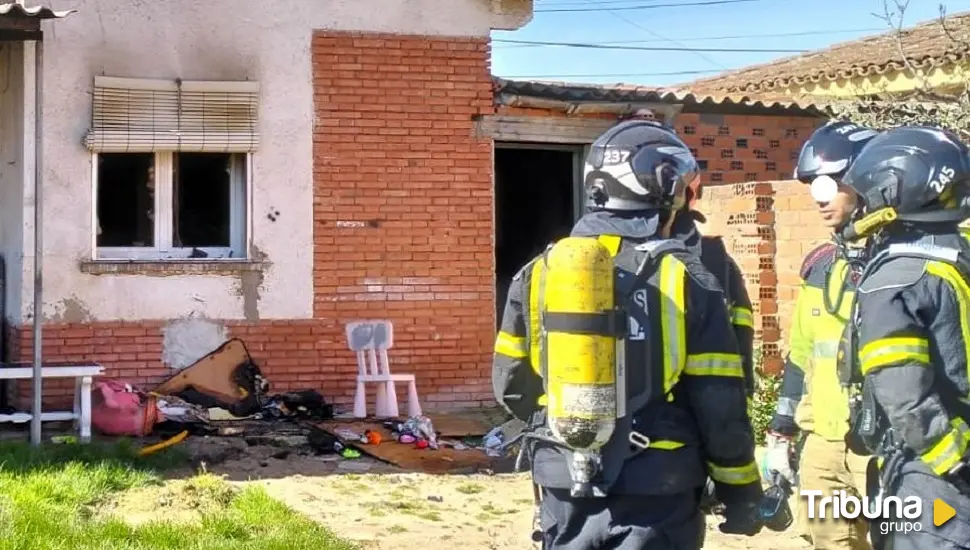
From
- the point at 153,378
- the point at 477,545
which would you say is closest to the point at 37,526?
Answer: the point at 477,545

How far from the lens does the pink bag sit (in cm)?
879

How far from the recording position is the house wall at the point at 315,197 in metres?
9.50

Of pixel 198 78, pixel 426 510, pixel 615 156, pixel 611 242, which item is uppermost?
pixel 198 78

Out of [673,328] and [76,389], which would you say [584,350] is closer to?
[673,328]

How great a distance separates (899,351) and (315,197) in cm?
722

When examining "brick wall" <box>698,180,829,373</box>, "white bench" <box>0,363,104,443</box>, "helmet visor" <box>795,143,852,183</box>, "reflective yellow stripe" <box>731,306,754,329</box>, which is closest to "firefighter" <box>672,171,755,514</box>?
"reflective yellow stripe" <box>731,306,754,329</box>

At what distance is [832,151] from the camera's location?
175 inches

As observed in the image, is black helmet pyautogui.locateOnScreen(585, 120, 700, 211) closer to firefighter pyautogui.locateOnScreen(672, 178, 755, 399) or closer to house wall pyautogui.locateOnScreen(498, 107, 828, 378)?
firefighter pyautogui.locateOnScreen(672, 178, 755, 399)

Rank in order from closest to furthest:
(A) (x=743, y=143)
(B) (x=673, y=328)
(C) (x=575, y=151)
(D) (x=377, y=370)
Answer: (B) (x=673, y=328) → (D) (x=377, y=370) → (C) (x=575, y=151) → (A) (x=743, y=143)

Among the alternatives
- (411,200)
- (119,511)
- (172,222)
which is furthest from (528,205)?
(119,511)

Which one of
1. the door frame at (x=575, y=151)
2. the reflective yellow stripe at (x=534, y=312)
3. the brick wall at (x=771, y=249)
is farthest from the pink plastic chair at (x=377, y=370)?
the reflective yellow stripe at (x=534, y=312)

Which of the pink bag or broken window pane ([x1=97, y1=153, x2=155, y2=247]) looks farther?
broken window pane ([x1=97, y1=153, x2=155, y2=247])

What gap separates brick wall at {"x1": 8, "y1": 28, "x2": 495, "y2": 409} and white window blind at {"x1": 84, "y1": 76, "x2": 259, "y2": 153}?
0.62 meters

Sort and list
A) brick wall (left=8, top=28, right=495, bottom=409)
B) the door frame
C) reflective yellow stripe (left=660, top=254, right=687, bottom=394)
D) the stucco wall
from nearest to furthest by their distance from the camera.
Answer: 1. reflective yellow stripe (left=660, top=254, right=687, bottom=394)
2. the stucco wall
3. brick wall (left=8, top=28, right=495, bottom=409)
4. the door frame
